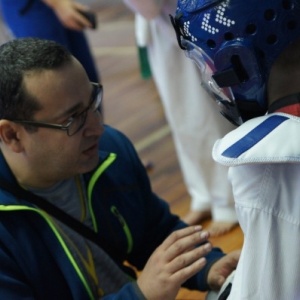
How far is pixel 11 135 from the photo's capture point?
157cm

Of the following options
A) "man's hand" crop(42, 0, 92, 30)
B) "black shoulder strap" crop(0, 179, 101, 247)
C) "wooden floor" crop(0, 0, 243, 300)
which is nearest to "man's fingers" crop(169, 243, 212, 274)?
"black shoulder strap" crop(0, 179, 101, 247)

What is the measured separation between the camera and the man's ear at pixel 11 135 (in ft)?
5.10

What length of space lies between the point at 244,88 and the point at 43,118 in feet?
1.82

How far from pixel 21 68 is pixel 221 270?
0.66 meters

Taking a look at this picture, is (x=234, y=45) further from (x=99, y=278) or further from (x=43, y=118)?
(x=99, y=278)

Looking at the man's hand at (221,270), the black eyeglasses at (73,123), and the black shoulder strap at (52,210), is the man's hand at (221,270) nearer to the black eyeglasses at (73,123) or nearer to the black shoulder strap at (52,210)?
the black shoulder strap at (52,210)

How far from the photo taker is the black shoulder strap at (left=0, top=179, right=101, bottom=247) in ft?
5.14

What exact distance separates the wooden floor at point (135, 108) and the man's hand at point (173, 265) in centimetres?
52

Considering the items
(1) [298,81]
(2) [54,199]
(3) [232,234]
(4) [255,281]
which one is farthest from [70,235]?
(3) [232,234]

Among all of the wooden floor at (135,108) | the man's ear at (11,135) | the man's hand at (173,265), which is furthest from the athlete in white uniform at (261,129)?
the wooden floor at (135,108)

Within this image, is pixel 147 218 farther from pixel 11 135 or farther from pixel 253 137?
pixel 253 137

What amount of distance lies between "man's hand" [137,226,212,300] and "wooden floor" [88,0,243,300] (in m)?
0.52

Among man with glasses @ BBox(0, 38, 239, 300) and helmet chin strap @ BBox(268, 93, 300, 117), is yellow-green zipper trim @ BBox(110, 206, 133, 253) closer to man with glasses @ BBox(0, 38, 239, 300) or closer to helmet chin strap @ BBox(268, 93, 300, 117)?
man with glasses @ BBox(0, 38, 239, 300)

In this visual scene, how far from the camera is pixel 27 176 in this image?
161 centimetres
